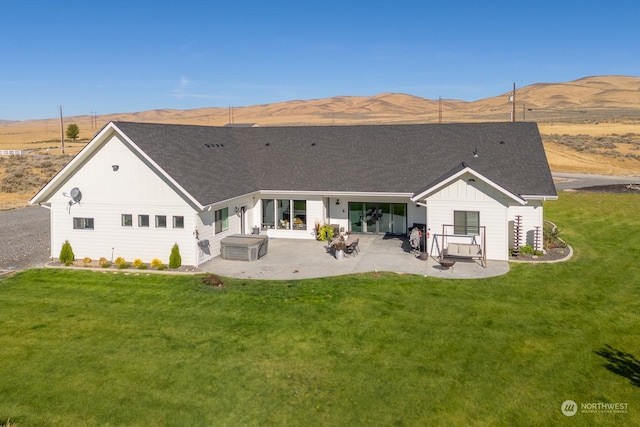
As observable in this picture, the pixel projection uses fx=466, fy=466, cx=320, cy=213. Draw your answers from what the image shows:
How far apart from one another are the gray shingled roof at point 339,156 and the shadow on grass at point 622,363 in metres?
11.2

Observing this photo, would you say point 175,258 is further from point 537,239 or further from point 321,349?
point 537,239

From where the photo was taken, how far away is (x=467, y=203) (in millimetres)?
21391

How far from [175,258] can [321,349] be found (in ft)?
33.7

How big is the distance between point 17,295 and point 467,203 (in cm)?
1870

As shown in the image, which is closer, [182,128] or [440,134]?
[182,128]

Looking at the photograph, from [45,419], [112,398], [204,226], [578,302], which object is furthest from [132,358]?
[578,302]

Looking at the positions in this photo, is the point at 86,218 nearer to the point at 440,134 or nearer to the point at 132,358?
the point at 132,358

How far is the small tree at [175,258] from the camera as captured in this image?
800 inches

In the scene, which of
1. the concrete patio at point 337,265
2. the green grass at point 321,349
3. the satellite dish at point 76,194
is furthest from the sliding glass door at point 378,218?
the satellite dish at point 76,194

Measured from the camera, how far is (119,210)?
70.0 ft

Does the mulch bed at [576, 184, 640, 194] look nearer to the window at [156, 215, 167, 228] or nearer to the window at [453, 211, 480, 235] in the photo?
the window at [453, 211, 480, 235]

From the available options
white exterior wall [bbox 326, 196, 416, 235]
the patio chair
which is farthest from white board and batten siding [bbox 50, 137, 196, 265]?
white exterior wall [bbox 326, 196, 416, 235]

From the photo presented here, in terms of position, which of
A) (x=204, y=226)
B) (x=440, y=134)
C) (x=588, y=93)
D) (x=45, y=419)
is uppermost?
(x=588, y=93)

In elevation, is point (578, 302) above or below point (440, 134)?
below
